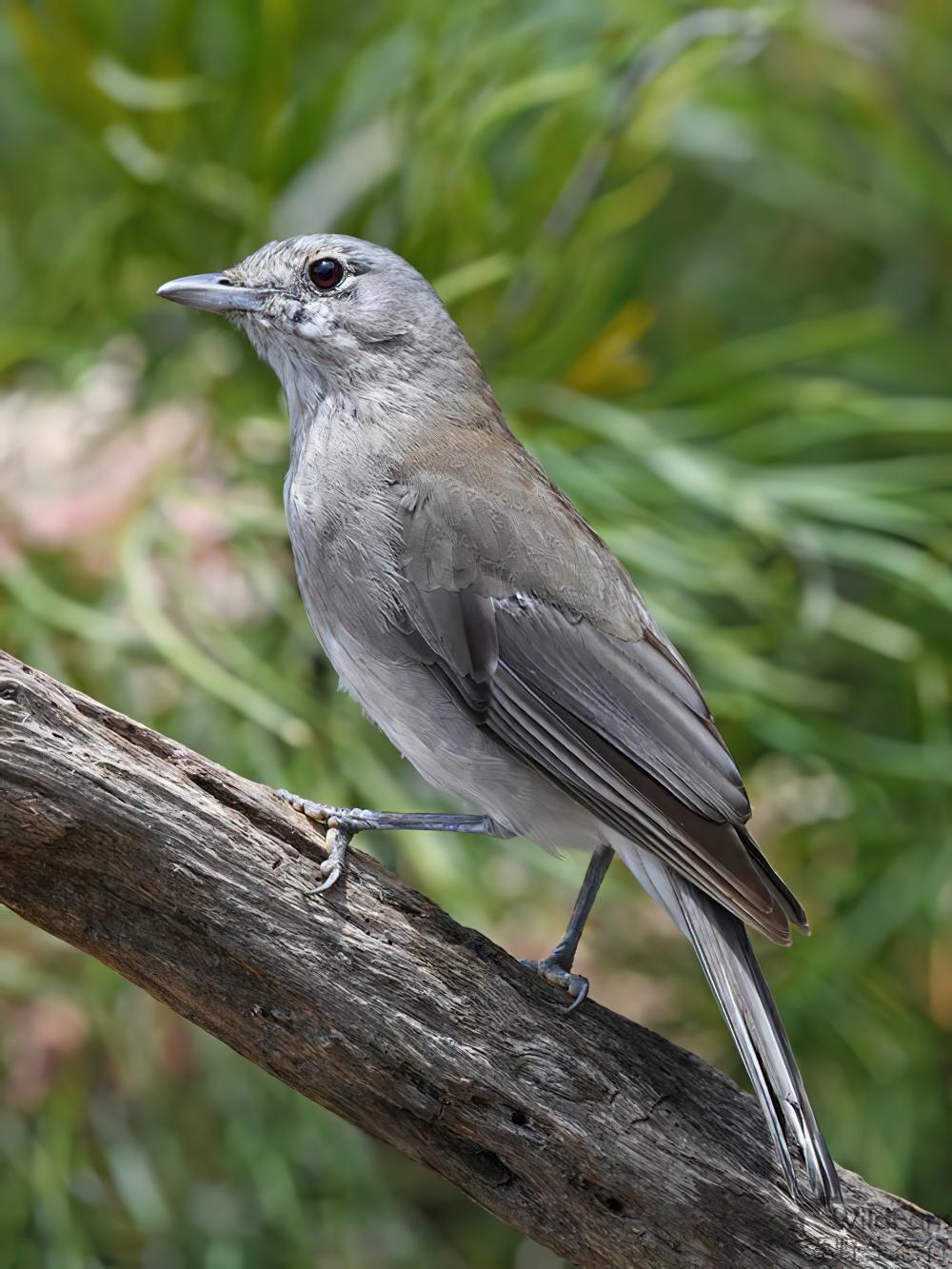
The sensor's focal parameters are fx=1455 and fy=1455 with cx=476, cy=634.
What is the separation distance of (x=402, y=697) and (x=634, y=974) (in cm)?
139

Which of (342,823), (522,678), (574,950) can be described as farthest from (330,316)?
(574,950)

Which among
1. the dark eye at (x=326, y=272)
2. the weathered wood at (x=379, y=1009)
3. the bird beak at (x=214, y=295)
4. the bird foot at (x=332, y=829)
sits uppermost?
the dark eye at (x=326, y=272)

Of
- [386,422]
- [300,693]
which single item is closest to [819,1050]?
[300,693]

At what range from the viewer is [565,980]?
172cm

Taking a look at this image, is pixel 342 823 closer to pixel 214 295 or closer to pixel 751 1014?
pixel 751 1014

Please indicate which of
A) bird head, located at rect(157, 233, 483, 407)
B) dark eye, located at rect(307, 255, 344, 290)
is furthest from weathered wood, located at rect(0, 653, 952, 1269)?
dark eye, located at rect(307, 255, 344, 290)

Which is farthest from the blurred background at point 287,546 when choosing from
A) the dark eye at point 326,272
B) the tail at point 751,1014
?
the tail at point 751,1014

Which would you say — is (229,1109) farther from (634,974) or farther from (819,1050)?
(819,1050)

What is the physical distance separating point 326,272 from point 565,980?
3.47ft

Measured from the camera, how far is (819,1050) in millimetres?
3059

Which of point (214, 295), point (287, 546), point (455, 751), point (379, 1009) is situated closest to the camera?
point (379, 1009)

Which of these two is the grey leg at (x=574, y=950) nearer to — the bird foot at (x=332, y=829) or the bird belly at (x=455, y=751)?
the bird belly at (x=455, y=751)

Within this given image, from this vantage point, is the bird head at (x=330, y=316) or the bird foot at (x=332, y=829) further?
the bird head at (x=330, y=316)

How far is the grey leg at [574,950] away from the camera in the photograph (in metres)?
1.71
